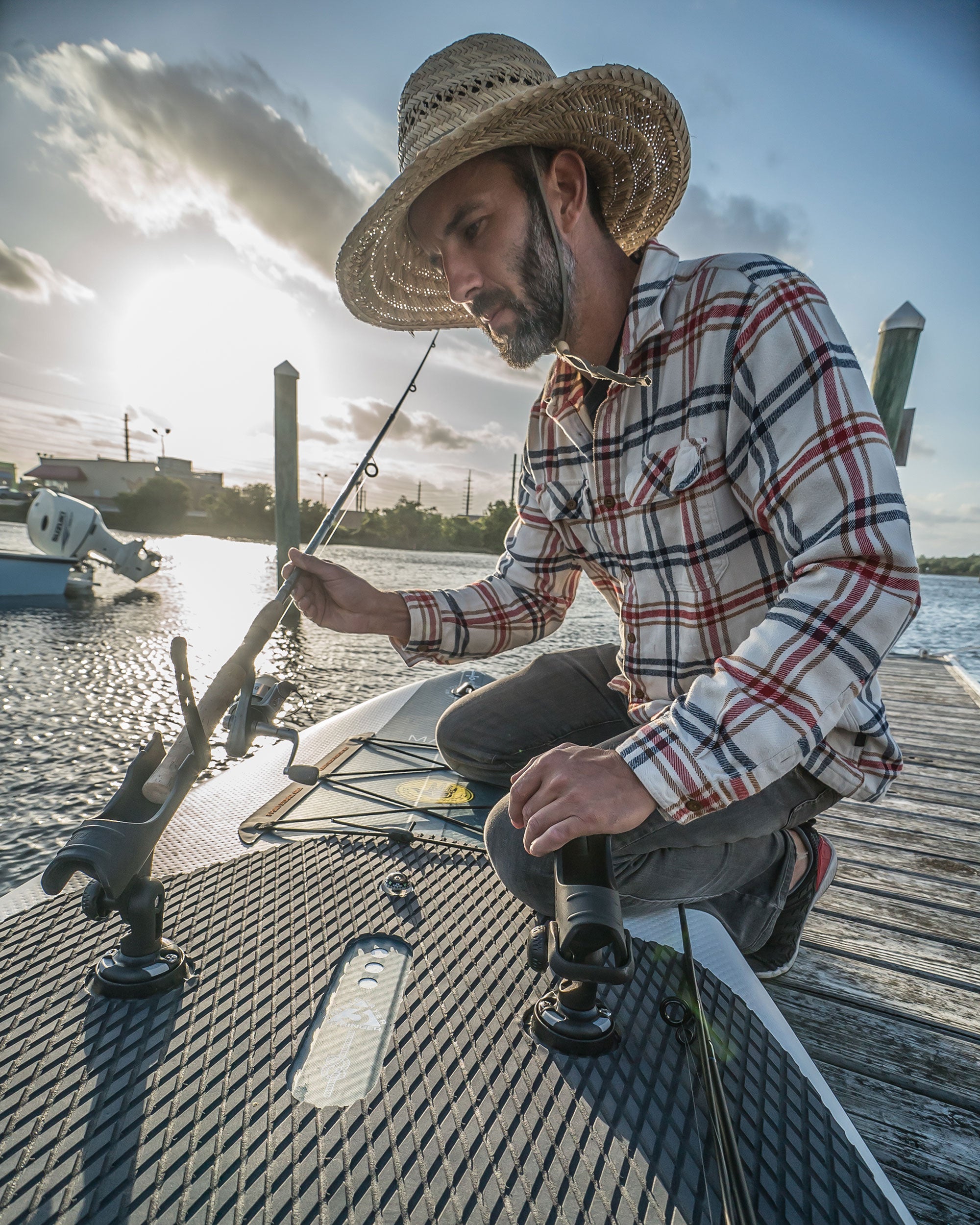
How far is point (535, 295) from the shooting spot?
1346 millimetres

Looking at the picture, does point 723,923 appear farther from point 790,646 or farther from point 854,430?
point 854,430

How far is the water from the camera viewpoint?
8.28 ft

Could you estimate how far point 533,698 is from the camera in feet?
6.28

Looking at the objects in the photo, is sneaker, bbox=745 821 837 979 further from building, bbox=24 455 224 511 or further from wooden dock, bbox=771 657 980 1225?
building, bbox=24 455 224 511

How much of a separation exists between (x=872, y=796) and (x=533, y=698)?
0.93 metres

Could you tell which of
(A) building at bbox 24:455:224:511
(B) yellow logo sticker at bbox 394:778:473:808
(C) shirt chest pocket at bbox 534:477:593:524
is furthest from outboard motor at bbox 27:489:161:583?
(A) building at bbox 24:455:224:511

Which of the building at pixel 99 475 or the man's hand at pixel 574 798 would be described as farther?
the building at pixel 99 475

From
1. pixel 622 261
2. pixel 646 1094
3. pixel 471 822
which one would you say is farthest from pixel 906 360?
pixel 646 1094

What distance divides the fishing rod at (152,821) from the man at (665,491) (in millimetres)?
465

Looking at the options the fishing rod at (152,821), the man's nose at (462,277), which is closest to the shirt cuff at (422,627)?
the fishing rod at (152,821)

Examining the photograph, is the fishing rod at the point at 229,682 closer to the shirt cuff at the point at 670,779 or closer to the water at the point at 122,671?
the shirt cuff at the point at 670,779

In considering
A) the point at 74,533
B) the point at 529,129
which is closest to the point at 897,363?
the point at 529,129

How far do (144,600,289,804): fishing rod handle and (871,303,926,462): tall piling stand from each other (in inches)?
191

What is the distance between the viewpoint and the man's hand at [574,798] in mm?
827
